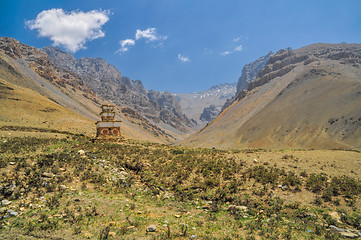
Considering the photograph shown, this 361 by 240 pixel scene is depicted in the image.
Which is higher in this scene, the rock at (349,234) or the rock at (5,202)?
the rock at (5,202)

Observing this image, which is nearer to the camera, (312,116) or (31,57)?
(312,116)

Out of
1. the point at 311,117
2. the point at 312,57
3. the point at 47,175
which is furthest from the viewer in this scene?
the point at 312,57

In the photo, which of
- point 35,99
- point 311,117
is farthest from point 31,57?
point 311,117

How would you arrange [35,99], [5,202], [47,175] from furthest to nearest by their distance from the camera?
[35,99] → [47,175] → [5,202]

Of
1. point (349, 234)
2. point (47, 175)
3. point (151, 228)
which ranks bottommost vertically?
point (349, 234)

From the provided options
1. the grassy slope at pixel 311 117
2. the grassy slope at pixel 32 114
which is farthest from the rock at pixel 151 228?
the grassy slope at pixel 32 114

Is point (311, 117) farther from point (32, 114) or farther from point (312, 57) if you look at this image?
point (312, 57)

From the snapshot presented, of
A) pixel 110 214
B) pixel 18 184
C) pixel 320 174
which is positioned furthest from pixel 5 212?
pixel 320 174

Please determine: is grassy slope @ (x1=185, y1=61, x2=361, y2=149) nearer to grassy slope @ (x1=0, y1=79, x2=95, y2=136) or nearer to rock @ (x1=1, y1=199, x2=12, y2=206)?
rock @ (x1=1, y1=199, x2=12, y2=206)

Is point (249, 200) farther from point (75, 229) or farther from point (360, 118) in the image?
point (360, 118)

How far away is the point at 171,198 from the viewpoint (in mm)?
11141

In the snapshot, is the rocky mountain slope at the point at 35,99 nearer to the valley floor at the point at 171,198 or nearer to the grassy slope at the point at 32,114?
the grassy slope at the point at 32,114

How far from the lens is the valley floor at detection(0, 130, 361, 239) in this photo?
307 inches

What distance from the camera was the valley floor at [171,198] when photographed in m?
7.80
